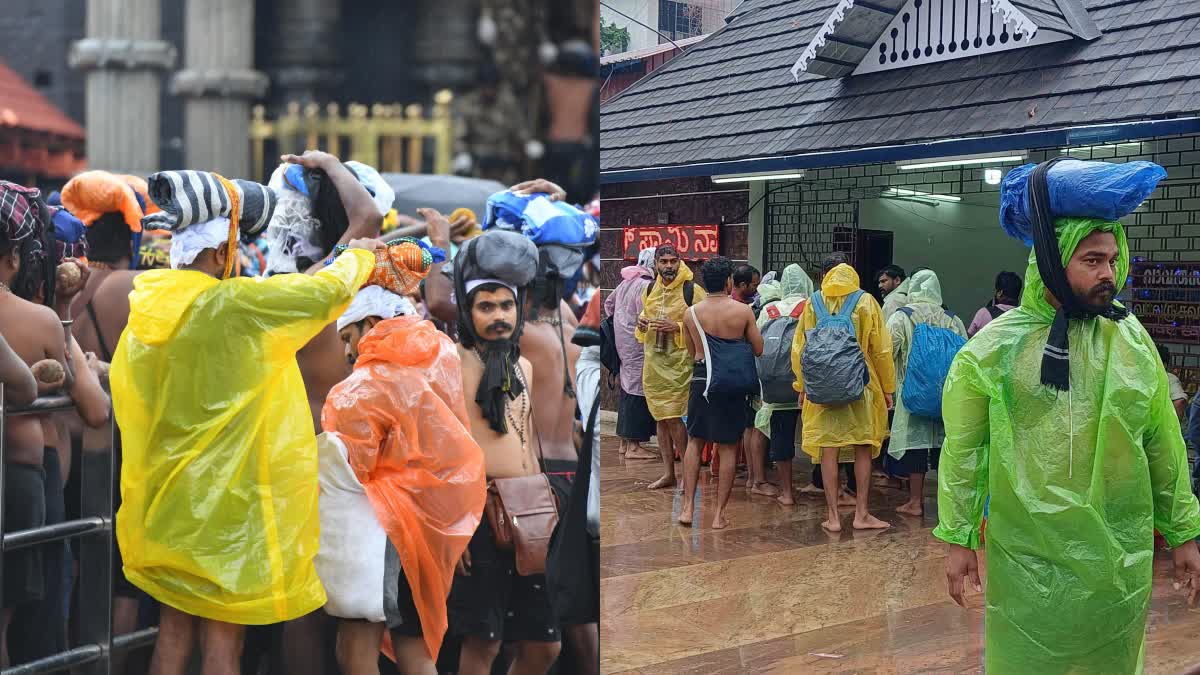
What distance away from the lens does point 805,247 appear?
11.4 meters

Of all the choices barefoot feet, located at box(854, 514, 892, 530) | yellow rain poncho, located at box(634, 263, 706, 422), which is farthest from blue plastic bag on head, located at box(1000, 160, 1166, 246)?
yellow rain poncho, located at box(634, 263, 706, 422)

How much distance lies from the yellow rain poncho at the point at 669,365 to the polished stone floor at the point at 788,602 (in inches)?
34.0

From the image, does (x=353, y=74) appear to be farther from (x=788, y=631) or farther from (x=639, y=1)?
(x=639, y=1)

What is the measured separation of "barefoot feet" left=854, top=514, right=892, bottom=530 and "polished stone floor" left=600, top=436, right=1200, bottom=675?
7cm

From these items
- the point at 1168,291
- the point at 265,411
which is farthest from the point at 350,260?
the point at 1168,291

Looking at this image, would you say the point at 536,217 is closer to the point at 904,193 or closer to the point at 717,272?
the point at 717,272

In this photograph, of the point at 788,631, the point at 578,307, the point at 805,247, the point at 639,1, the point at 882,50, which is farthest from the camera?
the point at 639,1

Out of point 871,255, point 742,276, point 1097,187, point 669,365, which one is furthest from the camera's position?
point 871,255

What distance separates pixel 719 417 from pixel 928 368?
1435 mm

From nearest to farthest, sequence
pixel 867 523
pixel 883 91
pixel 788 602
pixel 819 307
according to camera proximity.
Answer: pixel 788 602 < pixel 867 523 < pixel 819 307 < pixel 883 91

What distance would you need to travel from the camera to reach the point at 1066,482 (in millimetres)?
3369

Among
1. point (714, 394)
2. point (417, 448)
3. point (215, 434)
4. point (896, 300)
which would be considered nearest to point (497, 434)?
point (417, 448)

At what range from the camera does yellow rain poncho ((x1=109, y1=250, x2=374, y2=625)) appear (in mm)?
2730

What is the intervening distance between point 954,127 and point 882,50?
1671 mm
